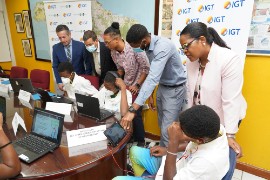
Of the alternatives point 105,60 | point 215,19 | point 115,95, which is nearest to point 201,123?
point 115,95

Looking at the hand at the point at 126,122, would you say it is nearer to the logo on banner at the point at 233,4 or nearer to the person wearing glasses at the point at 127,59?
the person wearing glasses at the point at 127,59

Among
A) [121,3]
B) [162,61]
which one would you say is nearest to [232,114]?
[162,61]

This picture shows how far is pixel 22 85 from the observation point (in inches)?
101

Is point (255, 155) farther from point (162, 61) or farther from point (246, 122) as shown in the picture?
point (162, 61)

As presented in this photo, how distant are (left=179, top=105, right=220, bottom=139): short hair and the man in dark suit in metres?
1.96

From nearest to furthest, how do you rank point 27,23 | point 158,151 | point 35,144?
point 35,144, point 158,151, point 27,23

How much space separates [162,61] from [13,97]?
1836 mm

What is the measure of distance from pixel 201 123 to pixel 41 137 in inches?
41.6

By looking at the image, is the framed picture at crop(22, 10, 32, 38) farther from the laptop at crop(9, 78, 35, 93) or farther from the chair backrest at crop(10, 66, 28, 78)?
the laptop at crop(9, 78, 35, 93)

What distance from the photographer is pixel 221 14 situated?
7.01 ft

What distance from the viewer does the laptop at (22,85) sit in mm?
2441

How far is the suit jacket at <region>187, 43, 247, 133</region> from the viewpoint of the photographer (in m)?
1.40

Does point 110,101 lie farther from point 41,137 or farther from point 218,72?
point 218,72

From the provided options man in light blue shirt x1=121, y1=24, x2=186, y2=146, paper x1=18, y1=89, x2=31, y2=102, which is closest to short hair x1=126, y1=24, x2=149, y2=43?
man in light blue shirt x1=121, y1=24, x2=186, y2=146
